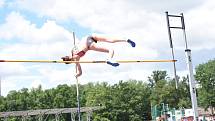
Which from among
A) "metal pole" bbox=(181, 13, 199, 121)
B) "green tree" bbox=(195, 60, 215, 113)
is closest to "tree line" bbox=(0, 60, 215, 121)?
"green tree" bbox=(195, 60, 215, 113)

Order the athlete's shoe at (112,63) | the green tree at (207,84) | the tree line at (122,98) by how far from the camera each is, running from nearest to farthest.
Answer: the athlete's shoe at (112,63) < the tree line at (122,98) < the green tree at (207,84)

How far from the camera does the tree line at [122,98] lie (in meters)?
55.0

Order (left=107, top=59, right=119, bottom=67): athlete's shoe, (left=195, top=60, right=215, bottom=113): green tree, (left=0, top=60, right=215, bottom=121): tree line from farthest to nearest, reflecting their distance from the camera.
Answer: (left=195, top=60, right=215, bottom=113): green tree, (left=0, top=60, right=215, bottom=121): tree line, (left=107, top=59, right=119, bottom=67): athlete's shoe

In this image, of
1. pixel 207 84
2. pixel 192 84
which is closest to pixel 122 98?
pixel 207 84

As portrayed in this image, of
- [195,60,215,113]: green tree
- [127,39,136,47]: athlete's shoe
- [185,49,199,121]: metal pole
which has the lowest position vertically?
[185,49,199,121]: metal pole

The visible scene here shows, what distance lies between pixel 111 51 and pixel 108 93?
49.8 meters

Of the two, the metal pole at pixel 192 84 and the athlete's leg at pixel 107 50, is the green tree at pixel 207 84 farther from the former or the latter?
the athlete's leg at pixel 107 50

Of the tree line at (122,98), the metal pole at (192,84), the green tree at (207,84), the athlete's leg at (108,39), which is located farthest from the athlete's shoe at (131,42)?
the green tree at (207,84)

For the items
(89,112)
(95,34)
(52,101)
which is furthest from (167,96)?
(95,34)

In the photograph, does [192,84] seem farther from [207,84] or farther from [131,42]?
[207,84]

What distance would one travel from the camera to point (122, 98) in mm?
57250

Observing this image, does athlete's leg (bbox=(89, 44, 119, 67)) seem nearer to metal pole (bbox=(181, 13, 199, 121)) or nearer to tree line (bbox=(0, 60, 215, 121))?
metal pole (bbox=(181, 13, 199, 121))

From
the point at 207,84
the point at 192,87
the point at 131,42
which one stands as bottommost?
the point at 192,87

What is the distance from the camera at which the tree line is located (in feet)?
180
